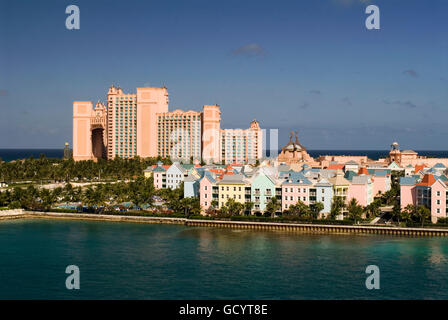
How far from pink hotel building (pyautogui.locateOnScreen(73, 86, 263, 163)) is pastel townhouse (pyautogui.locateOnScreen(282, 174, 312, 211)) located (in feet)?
211

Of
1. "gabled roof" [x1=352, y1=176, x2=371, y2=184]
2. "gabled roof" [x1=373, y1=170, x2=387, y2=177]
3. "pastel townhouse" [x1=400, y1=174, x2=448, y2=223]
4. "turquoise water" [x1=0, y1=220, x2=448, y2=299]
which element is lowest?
"turquoise water" [x1=0, y1=220, x2=448, y2=299]

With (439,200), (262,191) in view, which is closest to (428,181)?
(439,200)

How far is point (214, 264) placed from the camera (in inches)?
1563

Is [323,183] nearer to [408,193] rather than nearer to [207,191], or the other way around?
[408,193]

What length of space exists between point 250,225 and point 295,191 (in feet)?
21.4

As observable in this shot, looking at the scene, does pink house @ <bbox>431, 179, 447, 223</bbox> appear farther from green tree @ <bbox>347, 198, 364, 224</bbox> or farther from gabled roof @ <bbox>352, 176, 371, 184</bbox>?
gabled roof @ <bbox>352, 176, 371, 184</bbox>

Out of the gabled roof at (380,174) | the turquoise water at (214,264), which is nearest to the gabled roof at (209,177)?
the turquoise water at (214,264)

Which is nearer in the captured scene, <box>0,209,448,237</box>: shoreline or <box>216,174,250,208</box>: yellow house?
<box>0,209,448,237</box>: shoreline

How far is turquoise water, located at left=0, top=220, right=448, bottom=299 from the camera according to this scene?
33406mm

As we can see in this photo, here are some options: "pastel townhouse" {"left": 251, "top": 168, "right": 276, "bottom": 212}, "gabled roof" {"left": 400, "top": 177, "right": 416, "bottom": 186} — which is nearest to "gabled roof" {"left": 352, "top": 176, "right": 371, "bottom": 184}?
"gabled roof" {"left": 400, "top": 177, "right": 416, "bottom": 186}

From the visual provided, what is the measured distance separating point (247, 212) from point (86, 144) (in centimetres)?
7884

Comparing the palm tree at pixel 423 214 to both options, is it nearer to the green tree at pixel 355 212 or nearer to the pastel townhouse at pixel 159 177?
the green tree at pixel 355 212

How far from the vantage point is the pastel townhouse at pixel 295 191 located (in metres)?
58.0

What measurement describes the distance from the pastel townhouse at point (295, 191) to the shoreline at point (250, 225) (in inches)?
166
